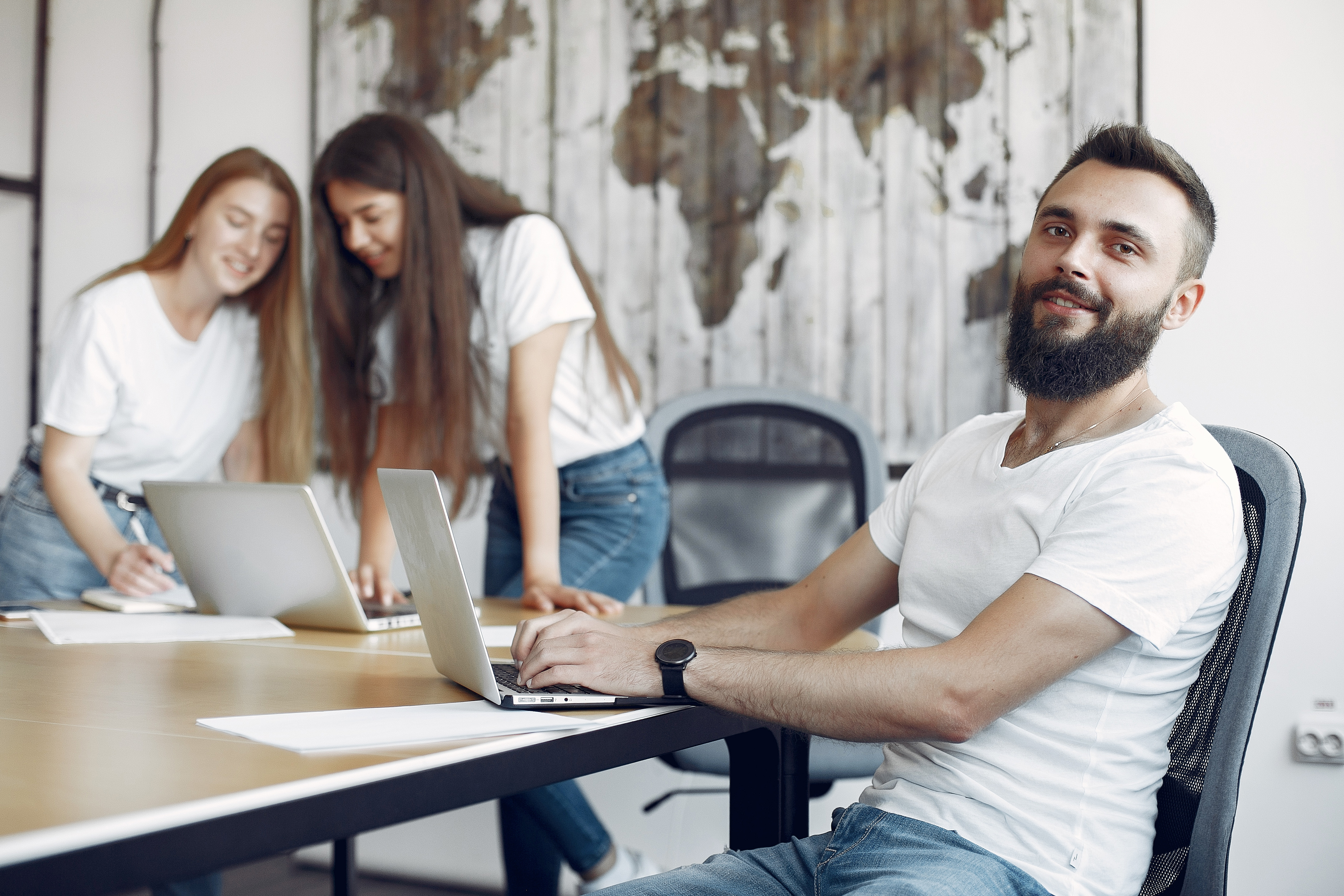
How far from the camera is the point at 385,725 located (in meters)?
0.84

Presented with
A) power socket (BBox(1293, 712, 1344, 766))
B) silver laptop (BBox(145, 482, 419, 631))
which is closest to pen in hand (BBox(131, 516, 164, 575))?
silver laptop (BBox(145, 482, 419, 631))

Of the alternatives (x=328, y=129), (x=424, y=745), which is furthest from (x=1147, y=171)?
(x=328, y=129)

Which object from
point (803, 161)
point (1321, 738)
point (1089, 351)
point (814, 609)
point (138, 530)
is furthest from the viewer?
point (803, 161)

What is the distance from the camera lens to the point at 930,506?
1.22 m

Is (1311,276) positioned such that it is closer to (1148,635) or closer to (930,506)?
(930,506)

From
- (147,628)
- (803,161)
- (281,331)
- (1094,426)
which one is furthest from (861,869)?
(803,161)

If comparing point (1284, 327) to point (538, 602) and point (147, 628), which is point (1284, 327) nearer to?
point (538, 602)

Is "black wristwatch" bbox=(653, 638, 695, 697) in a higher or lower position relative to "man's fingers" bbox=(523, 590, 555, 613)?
higher

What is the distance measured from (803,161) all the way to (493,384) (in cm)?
98

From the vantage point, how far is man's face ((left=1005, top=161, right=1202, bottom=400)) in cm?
118

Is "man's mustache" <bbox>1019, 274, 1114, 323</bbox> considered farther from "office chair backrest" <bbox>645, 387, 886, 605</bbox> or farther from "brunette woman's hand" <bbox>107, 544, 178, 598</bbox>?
"brunette woman's hand" <bbox>107, 544, 178, 598</bbox>

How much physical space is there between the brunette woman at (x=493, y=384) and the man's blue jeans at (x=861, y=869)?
31.2 inches

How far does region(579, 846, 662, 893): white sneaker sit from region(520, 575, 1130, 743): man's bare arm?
100 centimetres

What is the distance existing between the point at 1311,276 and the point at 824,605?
1457 millimetres
